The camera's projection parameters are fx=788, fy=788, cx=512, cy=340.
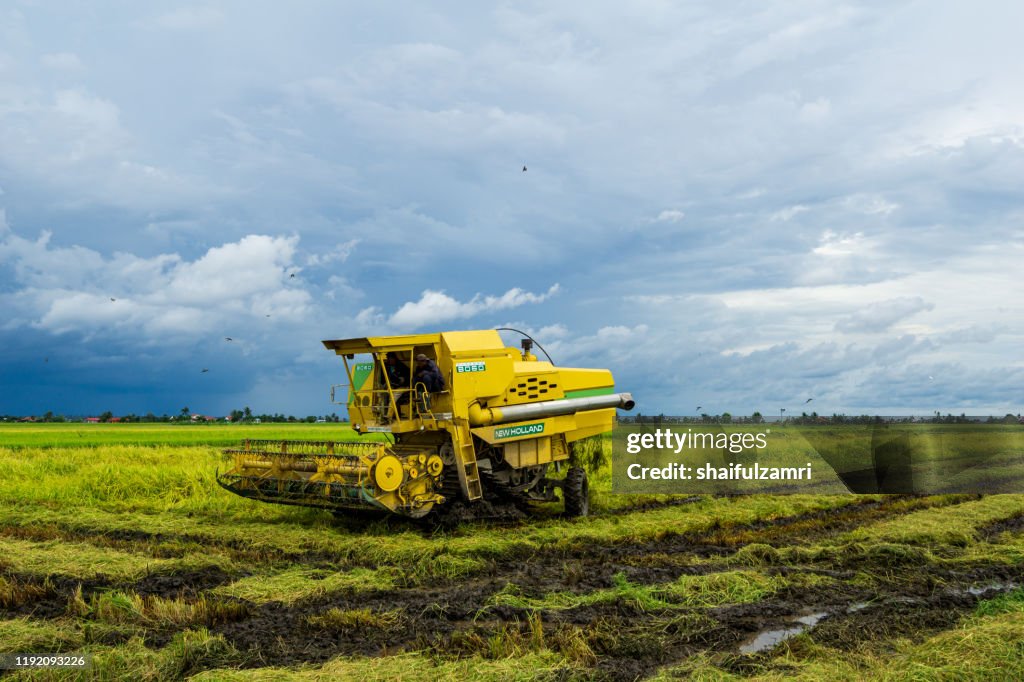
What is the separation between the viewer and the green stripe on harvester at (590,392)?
13599mm

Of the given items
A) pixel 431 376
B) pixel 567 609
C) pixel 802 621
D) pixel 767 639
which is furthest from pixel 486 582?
pixel 431 376

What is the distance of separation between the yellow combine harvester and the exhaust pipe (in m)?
0.02

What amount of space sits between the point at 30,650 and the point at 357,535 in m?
5.03

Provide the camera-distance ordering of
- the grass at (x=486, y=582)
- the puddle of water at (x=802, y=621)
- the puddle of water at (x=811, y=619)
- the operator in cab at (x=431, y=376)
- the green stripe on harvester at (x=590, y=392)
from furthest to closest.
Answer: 1. the green stripe on harvester at (x=590, y=392)
2. the operator in cab at (x=431, y=376)
3. the puddle of water at (x=811, y=619)
4. the puddle of water at (x=802, y=621)
5. the grass at (x=486, y=582)

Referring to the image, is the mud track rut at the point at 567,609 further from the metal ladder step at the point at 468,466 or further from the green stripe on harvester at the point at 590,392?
the green stripe on harvester at the point at 590,392

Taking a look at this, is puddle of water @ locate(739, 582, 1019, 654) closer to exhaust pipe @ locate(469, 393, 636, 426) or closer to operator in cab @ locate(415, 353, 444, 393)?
exhaust pipe @ locate(469, 393, 636, 426)

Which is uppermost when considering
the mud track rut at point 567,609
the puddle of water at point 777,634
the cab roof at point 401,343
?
the cab roof at point 401,343

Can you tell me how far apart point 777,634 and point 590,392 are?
7520 mm

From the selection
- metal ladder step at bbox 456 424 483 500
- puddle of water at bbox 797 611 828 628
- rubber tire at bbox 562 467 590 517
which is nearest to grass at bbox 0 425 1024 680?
puddle of water at bbox 797 611 828 628

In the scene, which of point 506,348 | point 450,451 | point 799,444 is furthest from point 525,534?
point 799,444

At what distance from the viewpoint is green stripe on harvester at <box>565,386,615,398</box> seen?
13.6 metres

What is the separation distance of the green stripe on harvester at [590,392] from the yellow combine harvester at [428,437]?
396mm

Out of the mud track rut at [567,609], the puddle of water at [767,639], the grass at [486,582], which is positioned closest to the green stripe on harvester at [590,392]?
the grass at [486,582]

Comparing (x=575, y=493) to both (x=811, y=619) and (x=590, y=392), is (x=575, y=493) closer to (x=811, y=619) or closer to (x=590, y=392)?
(x=590, y=392)
